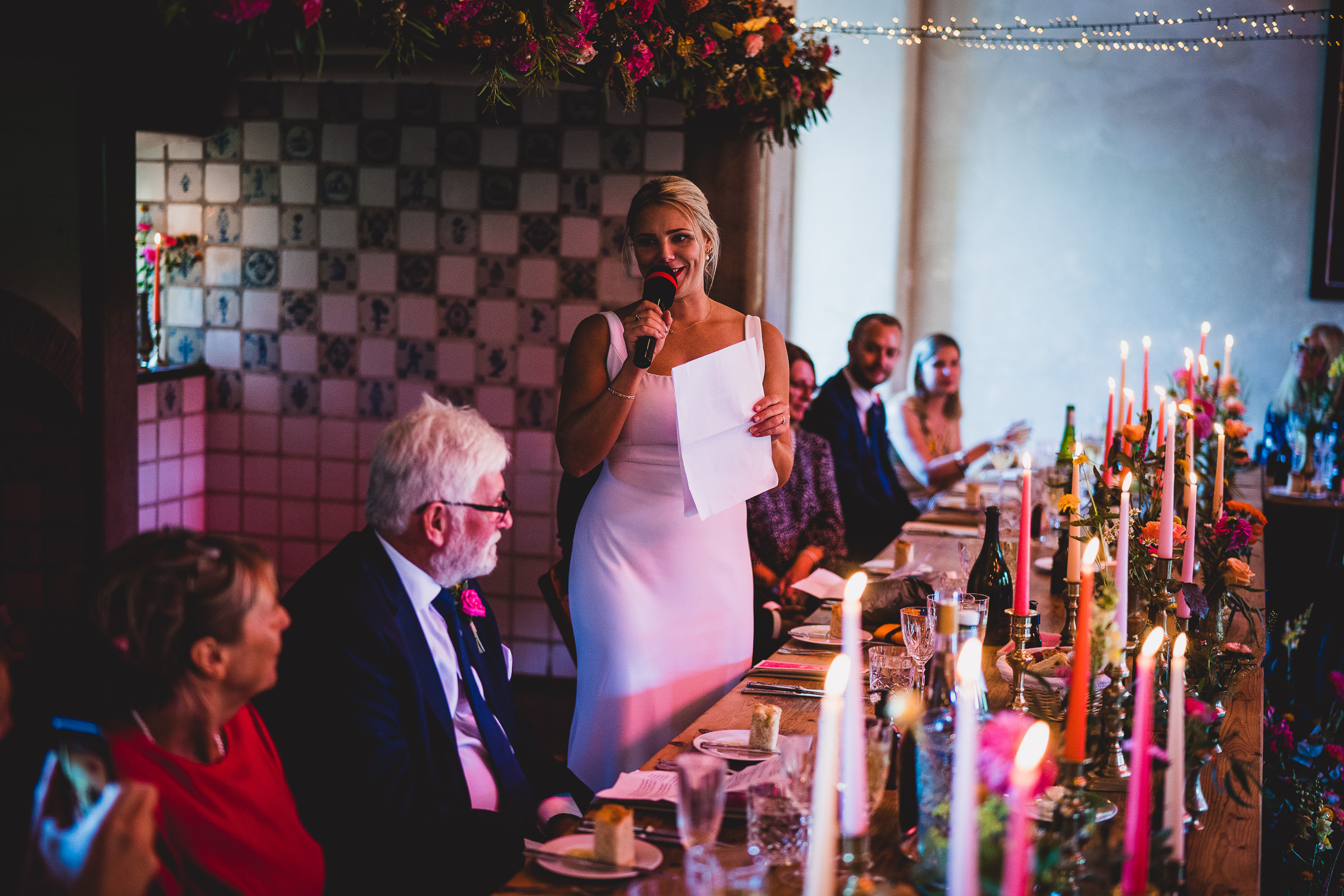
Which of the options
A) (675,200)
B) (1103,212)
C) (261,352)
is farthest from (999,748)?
(1103,212)

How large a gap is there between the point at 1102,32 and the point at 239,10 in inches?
223

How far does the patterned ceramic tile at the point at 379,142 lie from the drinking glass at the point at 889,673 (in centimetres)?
311

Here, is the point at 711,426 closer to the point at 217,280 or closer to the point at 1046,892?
the point at 1046,892

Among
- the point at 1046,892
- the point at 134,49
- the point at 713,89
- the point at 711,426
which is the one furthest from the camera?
the point at 713,89

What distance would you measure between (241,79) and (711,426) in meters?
2.80

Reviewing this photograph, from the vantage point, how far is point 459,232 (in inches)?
170

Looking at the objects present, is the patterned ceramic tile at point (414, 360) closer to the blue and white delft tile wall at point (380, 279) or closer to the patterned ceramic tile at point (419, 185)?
the blue and white delft tile wall at point (380, 279)

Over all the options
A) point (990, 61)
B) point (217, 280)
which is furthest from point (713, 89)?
point (990, 61)

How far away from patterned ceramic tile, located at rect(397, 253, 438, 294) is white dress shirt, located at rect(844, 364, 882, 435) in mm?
1595

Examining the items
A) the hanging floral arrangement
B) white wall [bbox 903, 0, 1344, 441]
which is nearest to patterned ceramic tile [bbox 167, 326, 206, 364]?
the hanging floral arrangement

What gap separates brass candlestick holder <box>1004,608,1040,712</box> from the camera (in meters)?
1.84

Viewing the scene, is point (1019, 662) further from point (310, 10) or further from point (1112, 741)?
point (310, 10)

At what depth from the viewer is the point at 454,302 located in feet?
14.3

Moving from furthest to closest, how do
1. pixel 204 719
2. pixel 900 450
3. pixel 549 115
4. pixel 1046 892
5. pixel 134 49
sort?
pixel 900 450 < pixel 549 115 < pixel 134 49 < pixel 204 719 < pixel 1046 892
